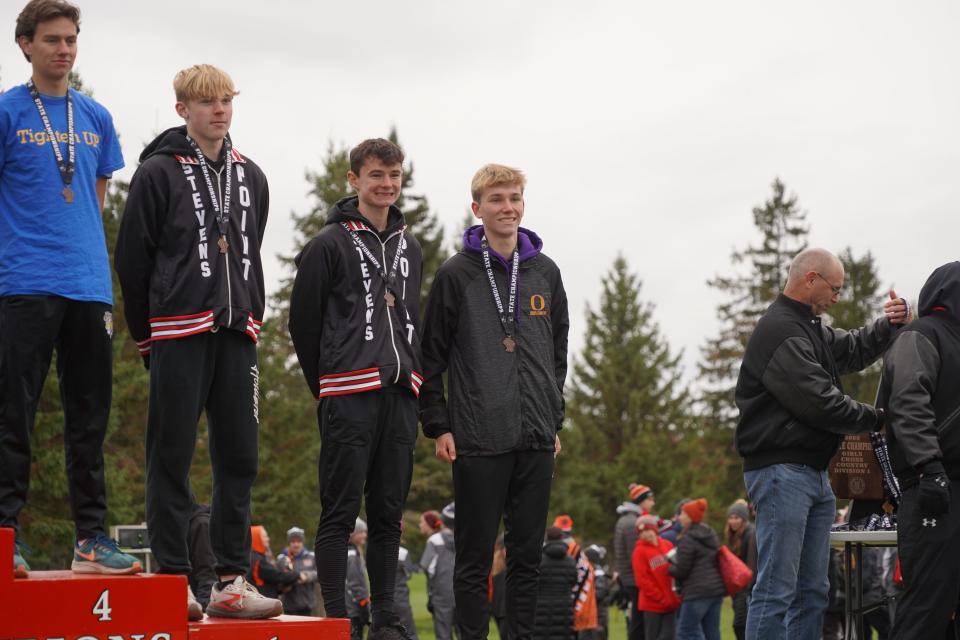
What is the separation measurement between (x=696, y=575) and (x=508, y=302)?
794cm

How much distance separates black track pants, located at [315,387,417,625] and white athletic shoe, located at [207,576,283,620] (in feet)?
2.01

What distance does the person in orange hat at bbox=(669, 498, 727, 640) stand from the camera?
13.5 meters

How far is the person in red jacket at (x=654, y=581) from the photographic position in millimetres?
14234

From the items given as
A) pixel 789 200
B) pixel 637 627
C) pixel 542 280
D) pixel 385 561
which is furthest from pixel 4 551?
pixel 789 200

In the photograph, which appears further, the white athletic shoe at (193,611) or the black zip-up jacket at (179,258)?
the black zip-up jacket at (179,258)

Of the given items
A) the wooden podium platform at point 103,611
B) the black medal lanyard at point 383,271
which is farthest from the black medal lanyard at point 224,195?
the wooden podium platform at point 103,611

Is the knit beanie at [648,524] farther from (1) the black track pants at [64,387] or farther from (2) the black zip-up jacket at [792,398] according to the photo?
(1) the black track pants at [64,387]

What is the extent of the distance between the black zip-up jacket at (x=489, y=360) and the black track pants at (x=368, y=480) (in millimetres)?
276

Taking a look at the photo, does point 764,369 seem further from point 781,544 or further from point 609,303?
point 609,303

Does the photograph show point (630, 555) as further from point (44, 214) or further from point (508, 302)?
point (44, 214)

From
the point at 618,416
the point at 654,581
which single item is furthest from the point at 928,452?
the point at 618,416

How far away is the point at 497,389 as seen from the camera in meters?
6.39

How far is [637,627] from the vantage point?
1584cm

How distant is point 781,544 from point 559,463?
44870mm
